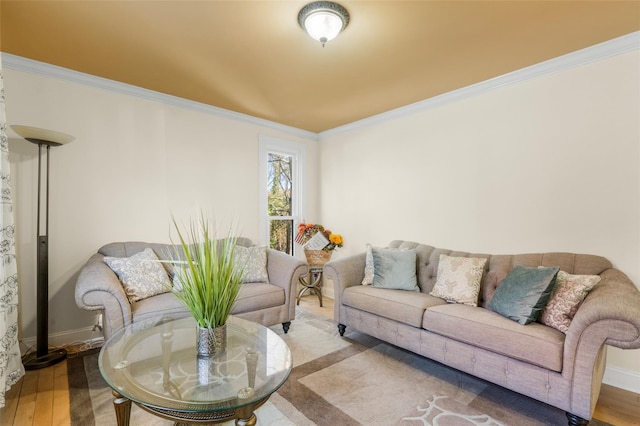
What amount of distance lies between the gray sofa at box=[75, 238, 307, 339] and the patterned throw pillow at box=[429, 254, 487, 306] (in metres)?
1.30

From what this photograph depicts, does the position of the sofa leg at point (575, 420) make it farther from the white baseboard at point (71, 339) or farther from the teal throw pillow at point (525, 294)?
the white baseboard at point (71, 339)

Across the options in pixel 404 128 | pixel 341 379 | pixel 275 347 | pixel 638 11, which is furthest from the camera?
pixel 404 128

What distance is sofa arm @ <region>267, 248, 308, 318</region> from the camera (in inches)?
118

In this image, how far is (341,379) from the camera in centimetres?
221

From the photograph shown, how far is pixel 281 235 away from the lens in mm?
4422

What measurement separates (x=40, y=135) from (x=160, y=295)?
1.50 meters

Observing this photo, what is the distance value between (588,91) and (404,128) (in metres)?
1.66

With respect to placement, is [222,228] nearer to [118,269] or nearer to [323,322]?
[118,269]

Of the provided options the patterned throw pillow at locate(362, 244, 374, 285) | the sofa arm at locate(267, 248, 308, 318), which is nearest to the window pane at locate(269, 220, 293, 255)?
the sofa arm at locate(267, 248, 308, 318)

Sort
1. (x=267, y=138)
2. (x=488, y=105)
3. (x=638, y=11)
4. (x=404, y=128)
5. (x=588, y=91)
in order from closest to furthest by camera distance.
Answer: (x=638, y=11) → (x=588, y=91) → (x=488, y=105) → (x=404, y=128) → (x=267, y=138)

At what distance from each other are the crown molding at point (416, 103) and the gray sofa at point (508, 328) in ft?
5.04

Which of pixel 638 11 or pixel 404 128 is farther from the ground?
pixel 638 11

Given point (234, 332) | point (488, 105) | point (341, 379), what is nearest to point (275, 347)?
point (234, 332)

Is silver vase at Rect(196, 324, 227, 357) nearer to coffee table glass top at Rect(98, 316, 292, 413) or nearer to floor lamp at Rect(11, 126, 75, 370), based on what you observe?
coffee table glass top at Rect(98, 316, 292, 413)
